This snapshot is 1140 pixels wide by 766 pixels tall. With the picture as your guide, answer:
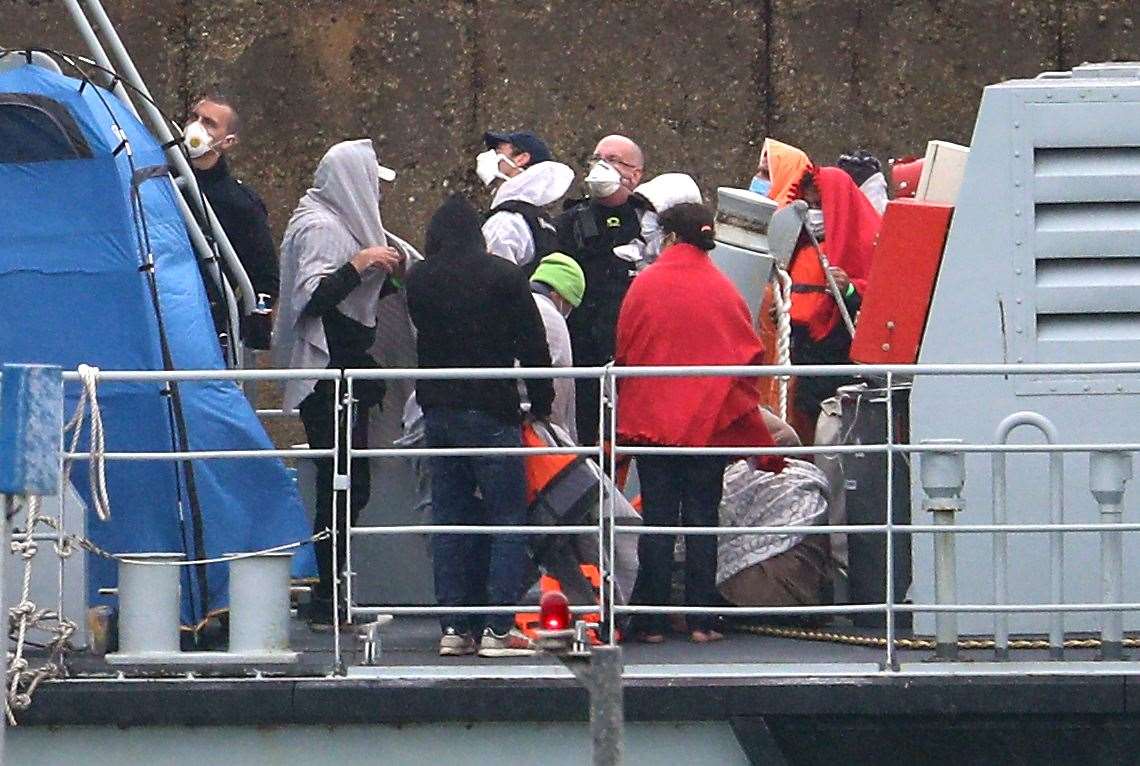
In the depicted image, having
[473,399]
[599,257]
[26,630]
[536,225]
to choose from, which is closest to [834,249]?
[599,257]

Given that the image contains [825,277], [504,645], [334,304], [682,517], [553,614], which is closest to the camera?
[553,614]

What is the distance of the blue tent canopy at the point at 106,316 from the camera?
6.84 meters

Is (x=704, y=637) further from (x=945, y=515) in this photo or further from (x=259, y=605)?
(x=259, y=605)

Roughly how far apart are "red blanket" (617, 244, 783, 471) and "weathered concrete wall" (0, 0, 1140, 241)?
16.8ft

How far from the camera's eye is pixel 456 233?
22.7 ft

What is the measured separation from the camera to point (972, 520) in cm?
662

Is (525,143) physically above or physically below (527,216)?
above

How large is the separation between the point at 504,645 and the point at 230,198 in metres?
2.28

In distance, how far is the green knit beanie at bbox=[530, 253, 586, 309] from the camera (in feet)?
24.3

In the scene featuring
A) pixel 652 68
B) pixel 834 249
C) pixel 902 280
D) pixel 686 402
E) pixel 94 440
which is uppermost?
pixel 652 68

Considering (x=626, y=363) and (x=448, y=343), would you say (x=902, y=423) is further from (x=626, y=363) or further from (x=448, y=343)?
(x=448, y=343)

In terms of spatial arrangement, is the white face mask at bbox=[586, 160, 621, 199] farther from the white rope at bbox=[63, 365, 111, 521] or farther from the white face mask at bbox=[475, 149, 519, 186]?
the white rope at bbox=[63, 365, 111, 521]

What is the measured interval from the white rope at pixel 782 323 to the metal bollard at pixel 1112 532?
6.27 feet

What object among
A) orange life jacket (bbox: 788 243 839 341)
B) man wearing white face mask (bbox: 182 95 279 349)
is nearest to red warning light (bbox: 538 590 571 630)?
man wearing white face mask (bbox: 182 95 279 349)
